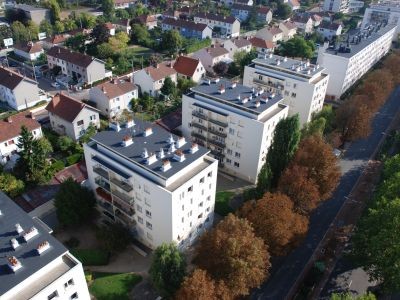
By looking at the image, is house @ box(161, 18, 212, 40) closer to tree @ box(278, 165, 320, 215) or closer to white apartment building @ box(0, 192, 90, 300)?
tree @ box(278, 165, 320, 215)

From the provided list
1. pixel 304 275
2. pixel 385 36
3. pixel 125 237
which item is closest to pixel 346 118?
pixel 304 275

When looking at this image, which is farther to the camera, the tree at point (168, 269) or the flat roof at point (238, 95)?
the flat roof at point (238, 95)

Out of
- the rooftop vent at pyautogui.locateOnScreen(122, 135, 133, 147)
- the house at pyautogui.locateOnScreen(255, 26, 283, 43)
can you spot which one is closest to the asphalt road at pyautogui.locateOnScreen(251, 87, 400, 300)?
the rooftop vent at pyautogui.locateOnScreen(122, 135, 133, 147)

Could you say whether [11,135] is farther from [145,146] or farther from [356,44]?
[356,44]

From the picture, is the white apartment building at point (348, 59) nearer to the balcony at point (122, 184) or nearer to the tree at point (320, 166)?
the tree at point (320, 166)

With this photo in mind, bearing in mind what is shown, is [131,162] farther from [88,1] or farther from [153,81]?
[88,1]

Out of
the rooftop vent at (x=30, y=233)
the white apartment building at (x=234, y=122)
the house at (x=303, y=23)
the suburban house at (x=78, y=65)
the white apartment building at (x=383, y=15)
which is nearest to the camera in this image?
the rooftop vent at (x=30, y=233)

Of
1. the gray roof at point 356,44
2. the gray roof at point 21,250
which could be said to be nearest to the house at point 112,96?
the gray roof at point 21,250
